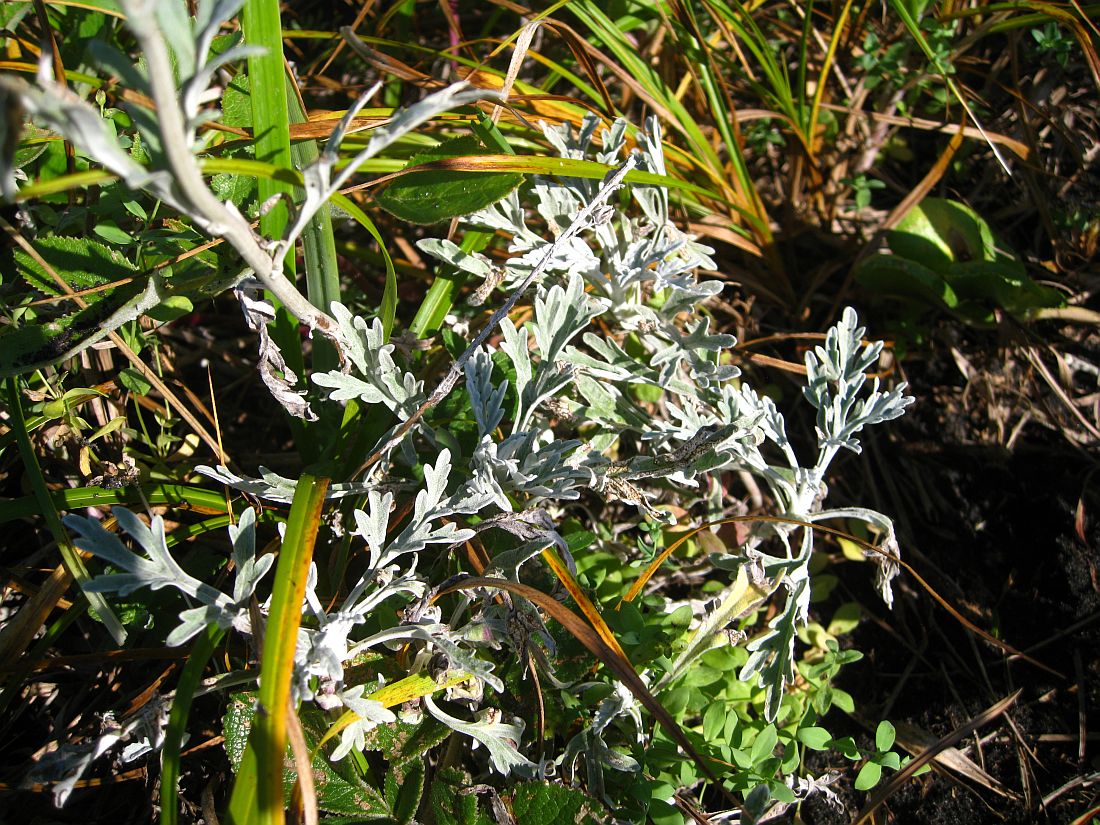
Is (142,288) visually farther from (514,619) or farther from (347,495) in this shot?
(514,619)

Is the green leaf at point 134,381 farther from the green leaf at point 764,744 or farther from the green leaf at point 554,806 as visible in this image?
the green leaf at point 764,744

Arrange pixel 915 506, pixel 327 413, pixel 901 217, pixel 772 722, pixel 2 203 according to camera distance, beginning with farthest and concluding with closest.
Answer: pixel 901 217
pixel 915 506
pixel 2 203
pixel 327 413
pixel 772 722

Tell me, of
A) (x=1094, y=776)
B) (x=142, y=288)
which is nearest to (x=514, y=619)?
(x=142, y=288)

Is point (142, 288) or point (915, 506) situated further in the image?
point (915, 506)

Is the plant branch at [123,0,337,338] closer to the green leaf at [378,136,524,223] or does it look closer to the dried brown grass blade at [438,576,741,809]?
the green leaf at [378,136,524,223]

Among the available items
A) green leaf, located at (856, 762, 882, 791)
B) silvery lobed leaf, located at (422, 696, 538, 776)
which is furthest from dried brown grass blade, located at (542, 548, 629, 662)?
green leaf, located at (856, 762, 882, 791)

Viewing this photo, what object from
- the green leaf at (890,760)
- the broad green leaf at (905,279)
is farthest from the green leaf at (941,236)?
the green leaf at (890,760)
